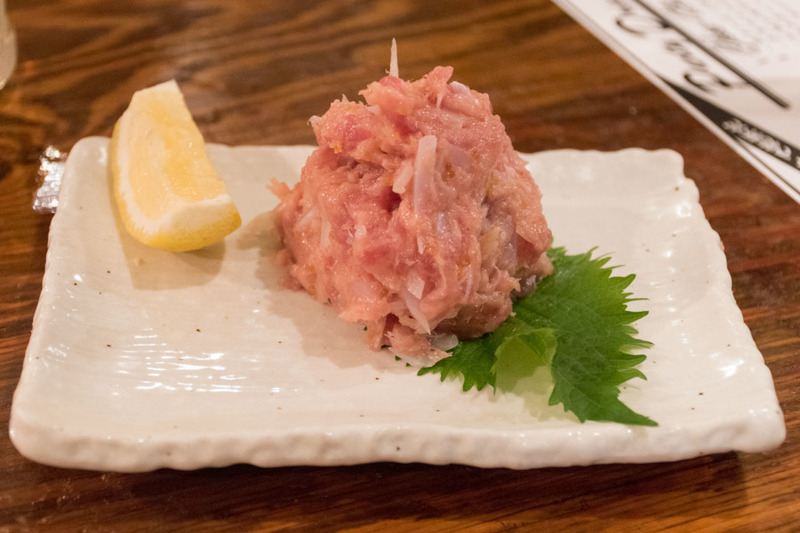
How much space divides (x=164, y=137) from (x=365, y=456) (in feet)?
5.01

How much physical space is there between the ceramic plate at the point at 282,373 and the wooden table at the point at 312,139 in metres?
0.18

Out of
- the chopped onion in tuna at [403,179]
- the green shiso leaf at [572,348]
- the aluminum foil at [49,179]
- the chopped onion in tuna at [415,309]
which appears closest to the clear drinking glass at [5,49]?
the aluminum foil at [49,179]

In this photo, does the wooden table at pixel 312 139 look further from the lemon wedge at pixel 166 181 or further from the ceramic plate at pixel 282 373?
the lemon wedge at pixel 166 181

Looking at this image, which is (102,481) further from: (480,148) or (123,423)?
(480,148)

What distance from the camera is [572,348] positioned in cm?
229

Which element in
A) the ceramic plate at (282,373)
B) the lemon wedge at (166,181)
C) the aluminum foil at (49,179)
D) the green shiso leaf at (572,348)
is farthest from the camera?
the aluminum foil at (49,179)

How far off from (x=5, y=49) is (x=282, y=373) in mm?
2770

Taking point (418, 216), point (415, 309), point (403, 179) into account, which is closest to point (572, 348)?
point (415, 309)

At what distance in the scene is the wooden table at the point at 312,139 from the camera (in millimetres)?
2021

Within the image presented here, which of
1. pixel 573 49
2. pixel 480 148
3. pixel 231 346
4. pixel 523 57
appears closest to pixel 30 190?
pixel 231 346

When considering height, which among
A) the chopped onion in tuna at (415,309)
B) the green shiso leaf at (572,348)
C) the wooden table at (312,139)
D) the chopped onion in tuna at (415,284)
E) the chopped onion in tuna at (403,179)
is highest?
the chopped onion in tuna at (403,179)

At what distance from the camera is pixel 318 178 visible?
2.41 m

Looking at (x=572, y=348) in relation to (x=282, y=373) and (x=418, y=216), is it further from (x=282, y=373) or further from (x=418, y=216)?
(x=282, y=373)

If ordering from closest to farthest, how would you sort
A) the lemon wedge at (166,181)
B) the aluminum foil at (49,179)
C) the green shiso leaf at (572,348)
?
the green shiso leaf at (572,348)
the lemon wedge at (166,181)
the aluminum foil at (49,179)
